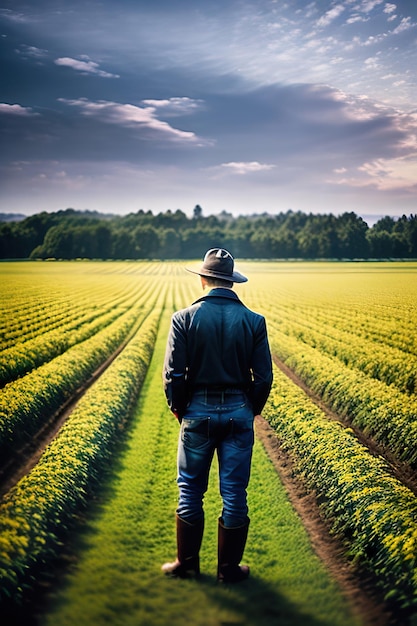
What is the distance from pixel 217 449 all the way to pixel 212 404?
443mm

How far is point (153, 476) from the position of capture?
7.34 meters

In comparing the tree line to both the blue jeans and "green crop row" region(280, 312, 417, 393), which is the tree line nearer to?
"green crop row" region(280, 312, 417, 393)

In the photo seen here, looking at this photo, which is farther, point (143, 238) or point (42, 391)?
point (143, 238)

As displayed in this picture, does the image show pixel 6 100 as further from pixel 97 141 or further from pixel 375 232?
pixel 375 232

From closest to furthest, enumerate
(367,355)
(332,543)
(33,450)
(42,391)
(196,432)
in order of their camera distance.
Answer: (196,432) < (332,543) < (33,450) < (42,391) < (367,355)

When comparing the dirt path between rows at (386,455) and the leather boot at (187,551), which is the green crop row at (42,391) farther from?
the dirt path between rows at (386,455)

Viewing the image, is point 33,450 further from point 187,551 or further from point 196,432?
point 196,432

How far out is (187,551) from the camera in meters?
4.55

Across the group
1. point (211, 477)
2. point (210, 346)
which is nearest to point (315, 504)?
point (211, 477)

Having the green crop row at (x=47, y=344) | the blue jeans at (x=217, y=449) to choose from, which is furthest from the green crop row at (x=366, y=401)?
the green crop row at (x=47, y=344)

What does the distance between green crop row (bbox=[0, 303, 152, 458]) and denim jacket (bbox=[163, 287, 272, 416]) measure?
4355 millimetres

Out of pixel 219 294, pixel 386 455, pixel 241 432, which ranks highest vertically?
pixel 219 294

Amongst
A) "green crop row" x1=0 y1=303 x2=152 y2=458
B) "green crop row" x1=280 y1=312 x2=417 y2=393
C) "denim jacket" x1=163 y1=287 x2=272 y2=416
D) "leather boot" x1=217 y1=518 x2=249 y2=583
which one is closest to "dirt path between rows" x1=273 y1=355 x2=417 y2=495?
"green crop row" x1=280 y1=312 x2=417 y2=393

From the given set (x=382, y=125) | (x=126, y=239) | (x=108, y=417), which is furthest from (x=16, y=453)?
(x=126, y=239)
